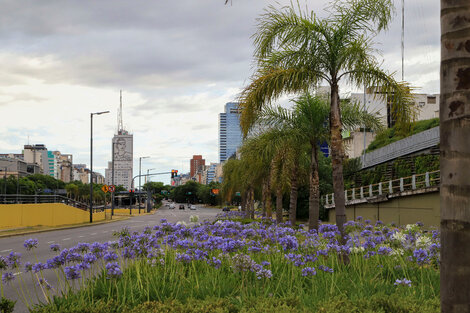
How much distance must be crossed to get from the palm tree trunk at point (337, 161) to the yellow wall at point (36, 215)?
25206 mm

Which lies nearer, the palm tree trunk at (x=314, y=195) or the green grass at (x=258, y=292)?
the green grass at (x=258, y=292)

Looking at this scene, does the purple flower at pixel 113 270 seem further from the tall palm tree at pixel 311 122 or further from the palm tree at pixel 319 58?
the tall palm tree at pixel 311 122

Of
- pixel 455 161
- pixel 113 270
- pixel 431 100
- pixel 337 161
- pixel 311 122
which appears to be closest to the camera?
pixel 455 161

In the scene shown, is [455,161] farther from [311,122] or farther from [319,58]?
[311,122]

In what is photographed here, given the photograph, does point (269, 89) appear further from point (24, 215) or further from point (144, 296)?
point (24, 215)

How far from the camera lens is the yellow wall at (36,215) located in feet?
102

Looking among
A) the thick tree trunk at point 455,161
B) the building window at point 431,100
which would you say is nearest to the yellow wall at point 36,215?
the thick tree trunk at point 455,161

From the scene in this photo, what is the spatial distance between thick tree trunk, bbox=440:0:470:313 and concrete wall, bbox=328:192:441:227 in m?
29.5

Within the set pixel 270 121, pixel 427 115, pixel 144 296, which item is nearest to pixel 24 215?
pixel 270 121

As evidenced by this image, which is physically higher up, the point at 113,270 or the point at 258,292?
the point at 113,270

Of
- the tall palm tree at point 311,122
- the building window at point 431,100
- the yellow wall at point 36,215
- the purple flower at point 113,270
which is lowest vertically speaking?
the yellow wall at point 36,215

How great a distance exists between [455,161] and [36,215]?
33441 mm

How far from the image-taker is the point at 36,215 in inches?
1312

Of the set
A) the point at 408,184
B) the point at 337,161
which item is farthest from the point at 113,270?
the point at 408,184
